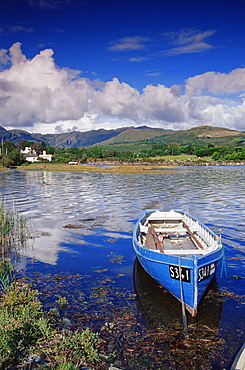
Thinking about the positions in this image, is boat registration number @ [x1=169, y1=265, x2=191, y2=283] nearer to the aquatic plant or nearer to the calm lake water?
the calm lake water

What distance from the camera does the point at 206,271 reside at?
9.52 metres

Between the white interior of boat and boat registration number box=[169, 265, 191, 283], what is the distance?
1554mm

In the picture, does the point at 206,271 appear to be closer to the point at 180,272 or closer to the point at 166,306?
the point at 180,272

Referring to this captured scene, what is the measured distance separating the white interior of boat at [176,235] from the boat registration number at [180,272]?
155 centimetres

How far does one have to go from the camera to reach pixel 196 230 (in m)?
15.3

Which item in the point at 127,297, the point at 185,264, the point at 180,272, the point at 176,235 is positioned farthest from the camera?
the point at 176,235

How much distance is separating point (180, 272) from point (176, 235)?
6262 mm

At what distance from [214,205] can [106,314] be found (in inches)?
942

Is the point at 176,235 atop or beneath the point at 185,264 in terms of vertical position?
beneath

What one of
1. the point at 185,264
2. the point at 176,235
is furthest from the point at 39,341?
the point at 176,235

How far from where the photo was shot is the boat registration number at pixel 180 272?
30.1ft

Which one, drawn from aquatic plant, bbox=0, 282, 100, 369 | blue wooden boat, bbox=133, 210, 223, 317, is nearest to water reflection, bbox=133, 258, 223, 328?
blue wooden boat, bbox=133, 210, 223, 317

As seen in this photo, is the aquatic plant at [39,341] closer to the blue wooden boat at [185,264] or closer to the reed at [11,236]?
the blue wooden boat at [185,264]

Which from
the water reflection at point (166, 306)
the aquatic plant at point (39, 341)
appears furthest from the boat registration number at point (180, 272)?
the aquatic plant at point (39, 341)
